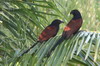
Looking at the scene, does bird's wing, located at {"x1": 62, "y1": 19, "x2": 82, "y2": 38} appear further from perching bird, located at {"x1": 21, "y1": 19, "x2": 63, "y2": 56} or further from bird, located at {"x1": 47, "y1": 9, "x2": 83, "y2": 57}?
perching bird, located at {"x1": 21, "y1": 19, "x2": 63, "y2": 56}

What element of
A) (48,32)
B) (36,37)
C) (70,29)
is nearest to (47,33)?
(48,32)

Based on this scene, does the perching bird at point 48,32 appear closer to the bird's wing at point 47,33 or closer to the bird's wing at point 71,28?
the bird's wing at point 47,33

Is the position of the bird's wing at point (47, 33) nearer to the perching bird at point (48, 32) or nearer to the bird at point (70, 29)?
the perching bird at point (48, 32)

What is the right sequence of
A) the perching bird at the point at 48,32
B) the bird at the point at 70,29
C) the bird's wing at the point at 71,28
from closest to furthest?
1. the bird at the point at 70,29
2. the bird's wing at the point at 71,28
3. the perching bird at the point at 48,32

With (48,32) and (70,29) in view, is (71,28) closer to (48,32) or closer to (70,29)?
(70,29)

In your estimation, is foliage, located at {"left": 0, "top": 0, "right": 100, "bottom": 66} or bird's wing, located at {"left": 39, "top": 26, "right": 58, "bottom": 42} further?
bird's wing, located at {"left": 39, "top": 26, "right": 58, "bottom": 42}

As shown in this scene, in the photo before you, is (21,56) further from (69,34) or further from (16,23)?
(16,23)

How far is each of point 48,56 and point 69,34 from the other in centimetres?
27

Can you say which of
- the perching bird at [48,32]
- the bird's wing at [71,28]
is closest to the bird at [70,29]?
the bird's wing at [71,28]

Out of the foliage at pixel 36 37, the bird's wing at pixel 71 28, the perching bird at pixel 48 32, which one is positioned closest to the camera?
the foliage at pixel 36 37

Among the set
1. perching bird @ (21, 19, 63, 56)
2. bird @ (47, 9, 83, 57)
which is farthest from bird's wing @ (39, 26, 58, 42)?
bird @ (47, 9, 83, 57)

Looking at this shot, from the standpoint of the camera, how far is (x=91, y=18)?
3.11 m

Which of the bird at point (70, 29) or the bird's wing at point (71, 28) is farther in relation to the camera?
the bird's wing at point (71, 28)

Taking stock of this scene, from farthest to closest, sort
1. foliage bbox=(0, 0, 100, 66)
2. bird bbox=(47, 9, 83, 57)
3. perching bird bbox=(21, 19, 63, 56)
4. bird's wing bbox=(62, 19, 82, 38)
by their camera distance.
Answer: perching bird bbox=(21, 19, 63, 56)
bird's wing bbox=(62, 19, 82, 38)
bird bbox=(47, 9, 83, 57)
foliage bbox=(0, 0, 100, 66)
